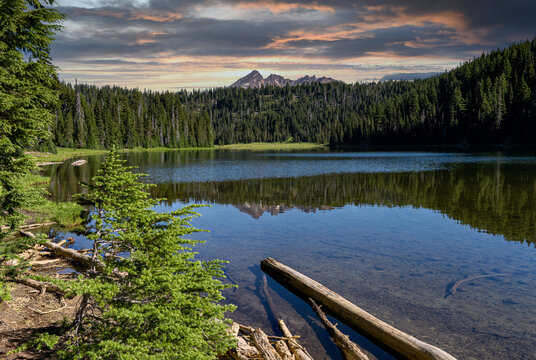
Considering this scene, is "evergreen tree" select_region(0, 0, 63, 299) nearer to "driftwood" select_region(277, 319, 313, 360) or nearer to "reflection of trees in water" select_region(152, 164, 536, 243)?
"driftwood" select_region(277, 319, 313, 360)

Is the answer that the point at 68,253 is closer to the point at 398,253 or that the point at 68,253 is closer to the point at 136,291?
the point at 136,291

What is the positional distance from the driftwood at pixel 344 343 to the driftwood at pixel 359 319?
63 centimetres

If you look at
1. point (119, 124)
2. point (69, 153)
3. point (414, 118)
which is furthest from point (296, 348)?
point (414, 118)

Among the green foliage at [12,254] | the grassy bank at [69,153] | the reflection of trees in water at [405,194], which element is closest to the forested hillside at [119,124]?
the grassy bank at [69,153]

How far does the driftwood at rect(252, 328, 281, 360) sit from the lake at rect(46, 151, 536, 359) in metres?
1.69

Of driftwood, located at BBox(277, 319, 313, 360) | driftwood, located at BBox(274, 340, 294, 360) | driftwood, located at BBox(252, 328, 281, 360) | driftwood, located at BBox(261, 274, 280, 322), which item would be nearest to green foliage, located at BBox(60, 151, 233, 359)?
driftwood, located at BBox(252, 328, 281, 360)

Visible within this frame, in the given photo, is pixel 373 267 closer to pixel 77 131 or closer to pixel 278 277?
pixel 278 277

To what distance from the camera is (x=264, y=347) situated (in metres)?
8.66

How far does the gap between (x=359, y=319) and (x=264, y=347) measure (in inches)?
135

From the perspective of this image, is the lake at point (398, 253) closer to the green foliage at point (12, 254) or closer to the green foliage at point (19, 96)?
the green foliage at point (12, 254)

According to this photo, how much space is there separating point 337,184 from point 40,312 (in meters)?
36.4

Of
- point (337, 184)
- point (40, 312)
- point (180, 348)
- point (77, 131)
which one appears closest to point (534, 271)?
point (180, 348)

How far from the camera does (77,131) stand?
12688 centimetres

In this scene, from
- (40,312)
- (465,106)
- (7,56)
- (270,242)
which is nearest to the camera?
(40,312)
